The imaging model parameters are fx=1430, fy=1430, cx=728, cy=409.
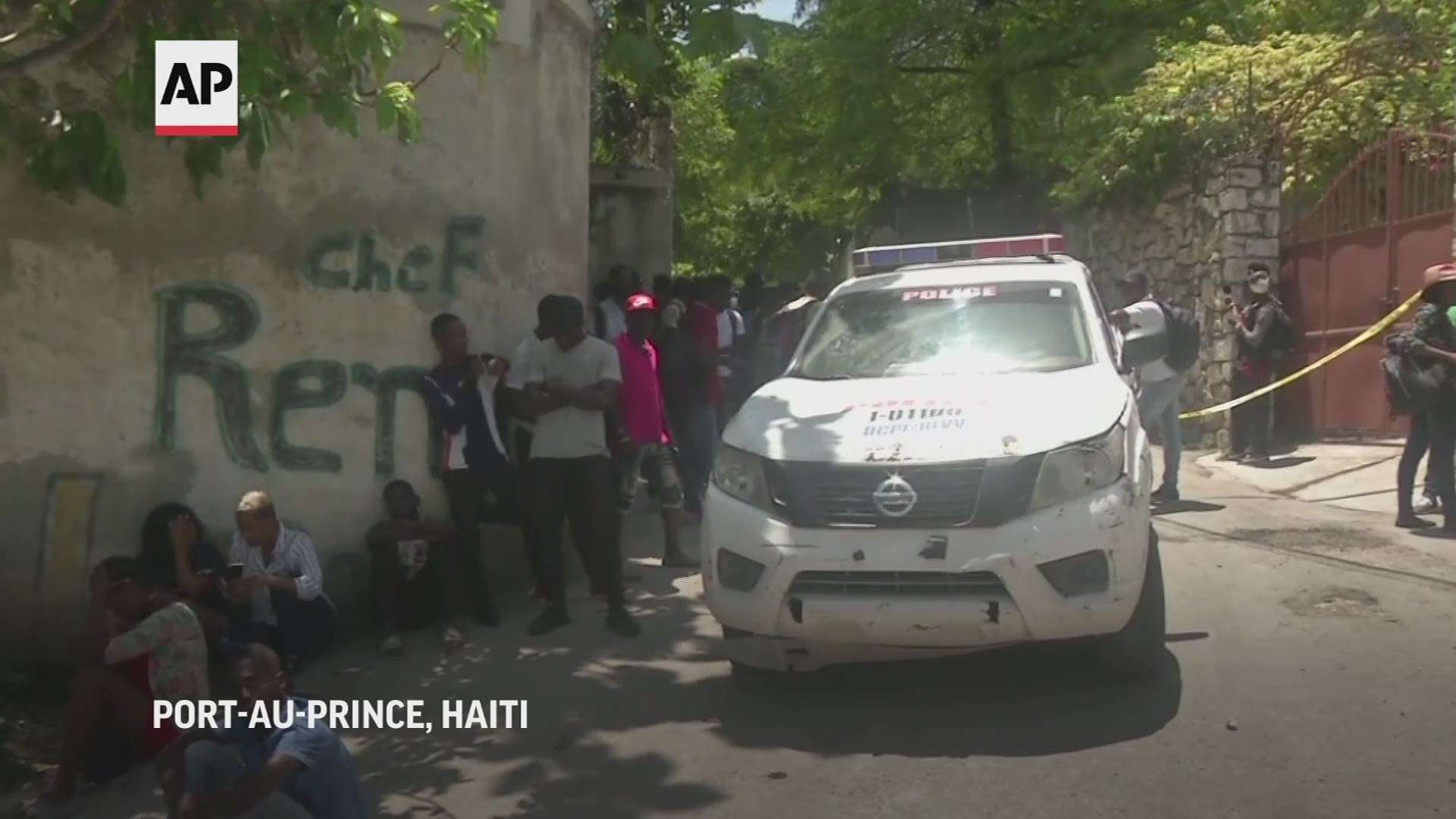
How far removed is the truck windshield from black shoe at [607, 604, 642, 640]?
4.94 ft

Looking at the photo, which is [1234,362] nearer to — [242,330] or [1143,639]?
[1143,639]

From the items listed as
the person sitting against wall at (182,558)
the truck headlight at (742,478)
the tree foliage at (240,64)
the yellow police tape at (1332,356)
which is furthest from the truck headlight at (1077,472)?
the yellow police tape at (1332,356)

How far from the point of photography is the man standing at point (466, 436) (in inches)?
296

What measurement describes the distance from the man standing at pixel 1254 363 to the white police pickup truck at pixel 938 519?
604cm

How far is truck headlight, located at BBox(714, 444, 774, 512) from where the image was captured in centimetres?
577

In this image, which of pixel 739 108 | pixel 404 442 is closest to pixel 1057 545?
pixel 404 442

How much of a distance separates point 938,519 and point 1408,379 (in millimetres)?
4714

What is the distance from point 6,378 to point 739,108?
→ 574 inches

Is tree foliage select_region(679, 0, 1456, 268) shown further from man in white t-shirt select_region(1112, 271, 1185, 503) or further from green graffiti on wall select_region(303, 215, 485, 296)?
green graffiti on wall select_region(303, 215, 485, 296)

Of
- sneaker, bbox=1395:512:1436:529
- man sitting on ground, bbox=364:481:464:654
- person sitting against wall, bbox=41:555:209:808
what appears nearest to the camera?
person sitting against wall, bbox=41:555:209:808

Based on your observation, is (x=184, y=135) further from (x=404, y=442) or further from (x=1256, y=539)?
(x=1256, y=539)

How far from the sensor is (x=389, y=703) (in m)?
6.37

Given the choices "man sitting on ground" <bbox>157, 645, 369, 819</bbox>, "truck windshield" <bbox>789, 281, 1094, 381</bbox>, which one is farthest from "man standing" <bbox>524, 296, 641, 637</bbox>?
"man sitting on ground" <bbox>157, 645, 369, 819</bbox>

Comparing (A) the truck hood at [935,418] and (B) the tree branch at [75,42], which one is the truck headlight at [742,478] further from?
(B) the tree branch at [75,42]
